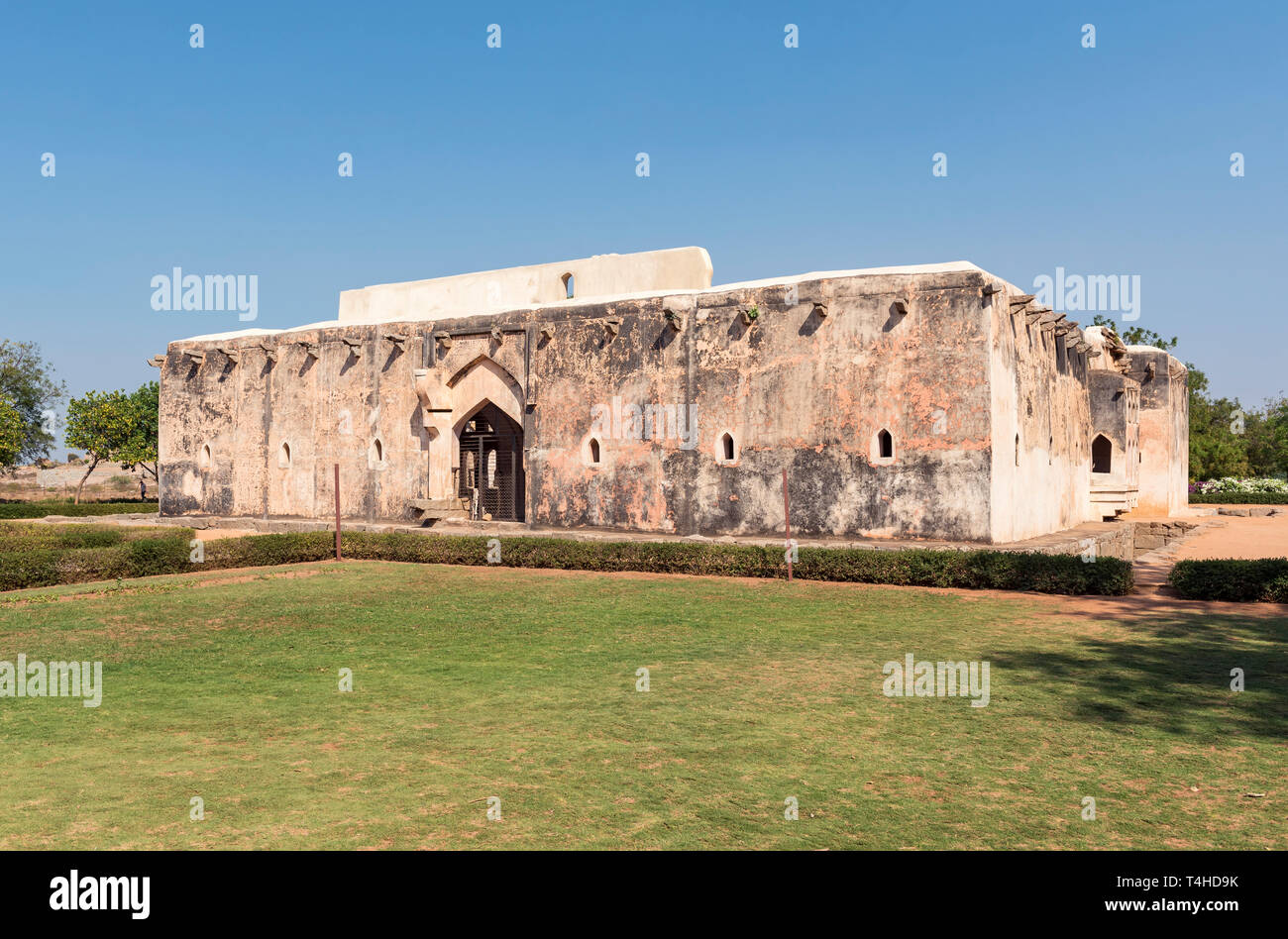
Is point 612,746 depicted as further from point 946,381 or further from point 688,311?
point 688,311

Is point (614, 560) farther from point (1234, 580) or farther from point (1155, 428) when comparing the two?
point (1155, 428)

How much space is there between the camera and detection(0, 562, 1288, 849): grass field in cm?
459

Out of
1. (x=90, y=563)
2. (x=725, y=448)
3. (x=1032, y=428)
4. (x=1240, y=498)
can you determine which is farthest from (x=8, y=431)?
(x=1240, y=498)

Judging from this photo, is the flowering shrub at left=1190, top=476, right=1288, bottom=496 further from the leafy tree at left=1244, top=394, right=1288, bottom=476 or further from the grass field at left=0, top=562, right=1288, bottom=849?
the grass field at left=0, top=562, right=1288, bottom=849

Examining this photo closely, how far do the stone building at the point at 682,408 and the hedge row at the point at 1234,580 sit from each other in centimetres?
392

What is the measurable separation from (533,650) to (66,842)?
5.10 metres

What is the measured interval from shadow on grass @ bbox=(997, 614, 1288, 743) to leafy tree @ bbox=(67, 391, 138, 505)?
43.4 metres

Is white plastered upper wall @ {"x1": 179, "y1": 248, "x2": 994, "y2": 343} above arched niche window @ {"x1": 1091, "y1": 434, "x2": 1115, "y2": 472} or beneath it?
above

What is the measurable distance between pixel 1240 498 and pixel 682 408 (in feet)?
95.2

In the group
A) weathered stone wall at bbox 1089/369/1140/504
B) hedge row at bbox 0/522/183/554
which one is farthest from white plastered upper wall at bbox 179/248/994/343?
weathered stone wall at bbox 1089/369/1140/504

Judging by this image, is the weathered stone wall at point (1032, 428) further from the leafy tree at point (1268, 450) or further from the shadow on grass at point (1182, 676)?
the leafy tree at point (1268, 450)

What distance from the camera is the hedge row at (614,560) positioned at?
13219mm

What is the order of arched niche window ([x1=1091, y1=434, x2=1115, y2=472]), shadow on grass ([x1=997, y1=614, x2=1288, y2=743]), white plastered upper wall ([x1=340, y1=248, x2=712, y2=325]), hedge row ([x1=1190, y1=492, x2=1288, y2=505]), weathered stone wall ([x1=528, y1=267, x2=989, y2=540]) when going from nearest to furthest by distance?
shadow on grass ([x1=997, y1=614, x2=1288, y2=743]), weathered stone wall ([x1=528, y1=267, x2=989, y2=540]), white plastered upper wall ([x1=340, y1=248, x2=712, y2=325]), arched niche window ([x1=1091, y1=434, x2=1115, y2=472]), hedge row ([x1=1190, y1=492, x2=1288, y2=505])
